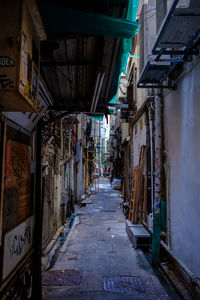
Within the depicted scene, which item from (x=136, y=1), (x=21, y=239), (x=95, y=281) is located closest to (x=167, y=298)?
(x=95, y=281)

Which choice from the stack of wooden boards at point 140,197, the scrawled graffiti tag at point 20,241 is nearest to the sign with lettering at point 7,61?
the scrawled graffiti tag at point 20,241

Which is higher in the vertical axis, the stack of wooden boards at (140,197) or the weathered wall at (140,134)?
the weathered wall at (140,134)

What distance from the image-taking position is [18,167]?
3551 millimetres

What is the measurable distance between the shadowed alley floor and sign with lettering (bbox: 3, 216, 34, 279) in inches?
56.2

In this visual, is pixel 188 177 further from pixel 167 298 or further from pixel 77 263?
pixel 77 263

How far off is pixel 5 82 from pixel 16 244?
2.50 m

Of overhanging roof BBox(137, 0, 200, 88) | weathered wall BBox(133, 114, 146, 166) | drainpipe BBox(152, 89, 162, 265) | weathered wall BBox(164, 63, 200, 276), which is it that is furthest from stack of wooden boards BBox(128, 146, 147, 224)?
overhanging roof BBox(137, 0, 200, 88)

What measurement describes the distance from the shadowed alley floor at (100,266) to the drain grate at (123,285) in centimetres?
2

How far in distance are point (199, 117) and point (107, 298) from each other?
3791 mm

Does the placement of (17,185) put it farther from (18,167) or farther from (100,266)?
(100,266)

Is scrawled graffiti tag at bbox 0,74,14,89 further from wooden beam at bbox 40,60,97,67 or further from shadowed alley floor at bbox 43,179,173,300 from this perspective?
shadowed alley floor at bbox 43,179,173,300

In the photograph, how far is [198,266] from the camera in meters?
4.05

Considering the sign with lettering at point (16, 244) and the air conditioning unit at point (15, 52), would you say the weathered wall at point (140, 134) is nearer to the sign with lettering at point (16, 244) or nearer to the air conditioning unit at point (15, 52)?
the sign with lettering at point (16, 244)

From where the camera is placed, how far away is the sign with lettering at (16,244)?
3.11 meters
